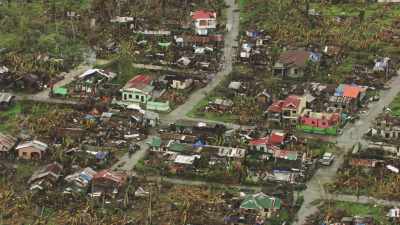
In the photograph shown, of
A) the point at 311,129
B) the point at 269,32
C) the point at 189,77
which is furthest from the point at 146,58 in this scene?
the point at 311,129

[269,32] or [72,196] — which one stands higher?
[269,32]

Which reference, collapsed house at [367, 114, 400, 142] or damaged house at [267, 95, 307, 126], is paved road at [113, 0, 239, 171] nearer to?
damaged house at [267, 95, 307, 126]

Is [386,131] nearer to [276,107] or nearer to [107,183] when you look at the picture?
[276,107]

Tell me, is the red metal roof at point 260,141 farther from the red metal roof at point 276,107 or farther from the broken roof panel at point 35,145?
the broken roof panel at point 35,145

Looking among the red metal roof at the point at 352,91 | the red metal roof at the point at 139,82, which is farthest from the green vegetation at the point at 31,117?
the red metal roof at the point at 352,91

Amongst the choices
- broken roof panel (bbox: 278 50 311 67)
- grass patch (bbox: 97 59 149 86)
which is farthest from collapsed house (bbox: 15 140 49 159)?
broken roof panel (bbox: 278 50 311 67)

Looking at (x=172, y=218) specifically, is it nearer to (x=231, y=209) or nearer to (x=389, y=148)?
(x=231, y=209)
